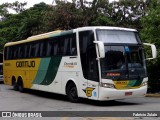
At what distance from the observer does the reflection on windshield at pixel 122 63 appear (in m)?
15.3

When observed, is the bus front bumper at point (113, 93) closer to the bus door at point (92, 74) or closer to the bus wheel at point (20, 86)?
the bus door at point (92, 74)

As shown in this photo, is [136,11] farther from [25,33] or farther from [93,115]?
[93,115]

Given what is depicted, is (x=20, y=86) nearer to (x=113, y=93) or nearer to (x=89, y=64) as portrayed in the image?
(x=89, y=64)

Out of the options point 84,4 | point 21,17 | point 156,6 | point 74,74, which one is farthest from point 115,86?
point 21,17

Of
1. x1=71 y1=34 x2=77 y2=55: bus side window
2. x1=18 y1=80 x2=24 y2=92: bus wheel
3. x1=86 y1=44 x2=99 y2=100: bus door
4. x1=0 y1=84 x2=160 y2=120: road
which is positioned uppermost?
x1=71 y1=34 x2=77 y2=55: bus side window

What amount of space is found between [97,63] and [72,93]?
8.96 feet

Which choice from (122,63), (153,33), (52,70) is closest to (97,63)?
(122,63)

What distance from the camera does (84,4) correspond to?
111 feet

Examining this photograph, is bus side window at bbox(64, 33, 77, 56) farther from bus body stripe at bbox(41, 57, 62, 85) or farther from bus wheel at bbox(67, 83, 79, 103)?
bus wheel at bbox(67, 83, 79, 103)

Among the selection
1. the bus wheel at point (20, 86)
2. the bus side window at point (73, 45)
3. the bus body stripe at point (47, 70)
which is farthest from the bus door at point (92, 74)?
the bus wheel at point (20, 86)

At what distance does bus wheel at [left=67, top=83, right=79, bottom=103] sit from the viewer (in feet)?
56.5

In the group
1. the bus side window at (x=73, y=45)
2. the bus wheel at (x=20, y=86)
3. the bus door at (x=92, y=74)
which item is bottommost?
the bus wheel at (x=20, y=86)

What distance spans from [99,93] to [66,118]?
3.55 m

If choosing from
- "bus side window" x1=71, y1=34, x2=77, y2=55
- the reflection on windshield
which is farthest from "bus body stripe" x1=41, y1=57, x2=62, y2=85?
the reflection on windshield
